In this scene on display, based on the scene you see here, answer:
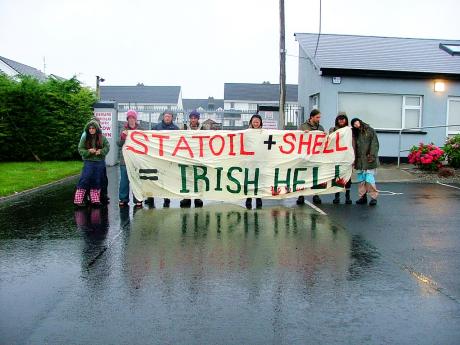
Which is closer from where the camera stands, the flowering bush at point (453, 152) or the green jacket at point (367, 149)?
the green jacket at point (367, 149)

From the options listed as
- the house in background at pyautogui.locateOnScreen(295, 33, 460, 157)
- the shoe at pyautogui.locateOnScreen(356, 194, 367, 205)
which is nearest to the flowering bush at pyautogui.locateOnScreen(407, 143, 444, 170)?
the house in background at pyautogui.locateOnScreen(295, 33, 460, 157)

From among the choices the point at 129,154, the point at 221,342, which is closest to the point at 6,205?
the point at 129,154

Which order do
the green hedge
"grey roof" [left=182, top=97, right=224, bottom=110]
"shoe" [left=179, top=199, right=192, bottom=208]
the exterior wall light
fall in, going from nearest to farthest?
"shoe" [left=179, top=199, right=192, bottom=208] → the exterior wall light → the green hedge → "grey roof" [left=182, top=97, right=224, bottom=110]

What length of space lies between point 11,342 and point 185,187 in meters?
6.99

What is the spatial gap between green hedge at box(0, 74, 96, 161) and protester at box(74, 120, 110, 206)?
11.6 m

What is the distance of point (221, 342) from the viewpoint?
4.20m

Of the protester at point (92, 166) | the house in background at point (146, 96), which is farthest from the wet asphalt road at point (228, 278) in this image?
the house in background at point (146, 96)

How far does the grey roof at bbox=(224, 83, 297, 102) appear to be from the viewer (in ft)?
247

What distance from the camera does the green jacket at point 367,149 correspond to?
11391 millimetres

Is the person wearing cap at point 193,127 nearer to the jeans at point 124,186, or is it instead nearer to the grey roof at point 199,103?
the jeans at point 124,186

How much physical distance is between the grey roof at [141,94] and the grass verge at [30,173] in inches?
2225

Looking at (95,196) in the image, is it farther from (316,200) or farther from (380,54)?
(380,54)

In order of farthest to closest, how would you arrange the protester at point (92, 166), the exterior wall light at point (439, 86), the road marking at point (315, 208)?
the exterior wall light at point (439, 86)
the protester at point (92, 166)
the road marking at point (315, 208)

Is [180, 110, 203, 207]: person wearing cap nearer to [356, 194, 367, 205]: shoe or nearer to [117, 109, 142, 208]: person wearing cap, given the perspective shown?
[117, 109, 142, 208]: person wearing cap
